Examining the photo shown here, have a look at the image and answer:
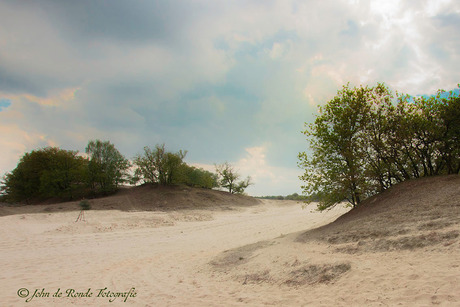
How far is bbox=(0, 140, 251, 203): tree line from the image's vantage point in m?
43.1

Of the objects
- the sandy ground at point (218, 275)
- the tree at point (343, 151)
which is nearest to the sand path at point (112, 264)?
the sandy ground at point (218, 275)

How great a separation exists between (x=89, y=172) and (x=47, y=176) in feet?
26.4

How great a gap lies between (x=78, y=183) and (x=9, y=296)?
45.9m

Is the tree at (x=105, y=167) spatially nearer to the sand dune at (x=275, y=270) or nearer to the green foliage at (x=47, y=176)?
the green foliage at (x=47, y=176)

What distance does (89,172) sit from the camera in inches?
1684

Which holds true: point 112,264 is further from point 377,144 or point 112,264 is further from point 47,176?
point 47,176

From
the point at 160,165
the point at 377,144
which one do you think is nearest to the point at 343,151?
the point at 377,144

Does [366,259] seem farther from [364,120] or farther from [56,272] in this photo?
[56,272]

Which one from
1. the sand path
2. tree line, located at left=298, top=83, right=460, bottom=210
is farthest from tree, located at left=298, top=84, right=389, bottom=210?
the sand path

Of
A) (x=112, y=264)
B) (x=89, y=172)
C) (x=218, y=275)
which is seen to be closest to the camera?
(x=218, y=275)

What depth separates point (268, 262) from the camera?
9.05 m

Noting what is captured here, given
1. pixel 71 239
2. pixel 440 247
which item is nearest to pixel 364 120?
pixel 440 247

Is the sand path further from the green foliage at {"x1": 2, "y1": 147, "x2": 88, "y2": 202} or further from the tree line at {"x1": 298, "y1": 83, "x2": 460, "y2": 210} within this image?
the green foliage at {"x1": 2, "y1": 147, "x2": 88, "y2": 202}

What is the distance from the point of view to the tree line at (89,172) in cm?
4306
